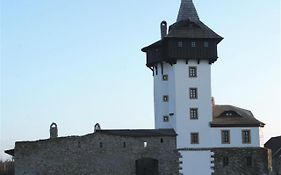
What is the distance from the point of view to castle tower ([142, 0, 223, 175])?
44594 millimetres

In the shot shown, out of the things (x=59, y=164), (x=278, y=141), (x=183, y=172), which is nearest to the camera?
(x=59, y=164)

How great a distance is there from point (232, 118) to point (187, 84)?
4.91 metres

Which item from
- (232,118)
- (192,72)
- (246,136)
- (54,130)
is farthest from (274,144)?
(54,130)

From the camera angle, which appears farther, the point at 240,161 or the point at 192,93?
the point at 192,93

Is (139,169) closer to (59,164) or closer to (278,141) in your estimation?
(59,164)

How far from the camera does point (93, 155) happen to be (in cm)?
4159

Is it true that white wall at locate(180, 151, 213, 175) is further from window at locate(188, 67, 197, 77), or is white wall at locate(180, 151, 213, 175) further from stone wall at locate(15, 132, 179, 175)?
window at locate(188, 67, 197, 77)

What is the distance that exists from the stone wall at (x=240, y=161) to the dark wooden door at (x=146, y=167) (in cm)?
513

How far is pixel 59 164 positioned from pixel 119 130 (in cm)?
613

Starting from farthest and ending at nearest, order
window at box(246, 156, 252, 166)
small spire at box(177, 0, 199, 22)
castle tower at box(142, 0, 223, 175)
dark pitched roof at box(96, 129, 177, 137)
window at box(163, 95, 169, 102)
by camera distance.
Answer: small spire at box(177, 0, 199, 22)
window at box(163, 95, 169, 102)
window at box(246, 156, 252, 166)
castle tower at box(142, 0, 223, 175)
dark pitched roof at box(96, 129, 177, 137)

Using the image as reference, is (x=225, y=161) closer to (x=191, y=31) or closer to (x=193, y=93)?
(x=193, y=93)

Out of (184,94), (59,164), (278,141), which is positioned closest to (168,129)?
(184,94)

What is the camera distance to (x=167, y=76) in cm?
4681

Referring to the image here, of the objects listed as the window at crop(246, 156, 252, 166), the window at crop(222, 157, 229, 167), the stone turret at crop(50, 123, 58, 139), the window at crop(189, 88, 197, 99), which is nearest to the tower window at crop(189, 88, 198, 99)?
the window at crop(189, 88, 197, 99)
